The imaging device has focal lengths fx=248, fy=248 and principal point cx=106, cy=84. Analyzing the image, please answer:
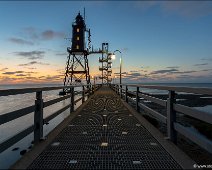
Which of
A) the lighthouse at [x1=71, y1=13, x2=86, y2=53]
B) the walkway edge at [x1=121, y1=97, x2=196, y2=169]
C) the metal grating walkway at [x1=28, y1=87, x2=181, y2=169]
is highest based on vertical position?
the lighthouse at [x1=71, y1=13, x2=86, y2=53]

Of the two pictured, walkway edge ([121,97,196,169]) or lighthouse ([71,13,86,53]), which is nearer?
walkway edge ([121,97,196,169])

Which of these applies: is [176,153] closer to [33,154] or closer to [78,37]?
[33,154]

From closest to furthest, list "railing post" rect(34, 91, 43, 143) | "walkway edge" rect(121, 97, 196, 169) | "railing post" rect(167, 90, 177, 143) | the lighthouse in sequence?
"walkway edge" rect(121, 97, 196, 169) < "railing post" rect(167, 90, 177, 143) < "railing post" rect(34, 91, 43, 143) < the lighthouse

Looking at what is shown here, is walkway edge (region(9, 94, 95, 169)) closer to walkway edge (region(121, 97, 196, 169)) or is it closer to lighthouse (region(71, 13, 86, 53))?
walkway edge (region(121, 97, 196, 169))

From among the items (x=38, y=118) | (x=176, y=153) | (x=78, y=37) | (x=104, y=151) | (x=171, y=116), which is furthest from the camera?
(x=78, y=37)

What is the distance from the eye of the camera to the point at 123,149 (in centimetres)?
511

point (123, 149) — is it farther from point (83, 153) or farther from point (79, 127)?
point (79, 127)

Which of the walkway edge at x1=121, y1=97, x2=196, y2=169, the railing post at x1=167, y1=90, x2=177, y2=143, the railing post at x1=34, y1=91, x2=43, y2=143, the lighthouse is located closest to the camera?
the walkway edge at x1=121, y1=97, x2=196, y2=169

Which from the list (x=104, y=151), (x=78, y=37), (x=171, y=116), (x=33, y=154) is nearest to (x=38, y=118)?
(x=33, y=154)

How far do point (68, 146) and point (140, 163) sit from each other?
1789 millimetres

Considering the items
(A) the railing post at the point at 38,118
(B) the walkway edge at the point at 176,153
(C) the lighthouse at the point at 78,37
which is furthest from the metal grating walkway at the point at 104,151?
(C) the lighthouse at the point at 78,37

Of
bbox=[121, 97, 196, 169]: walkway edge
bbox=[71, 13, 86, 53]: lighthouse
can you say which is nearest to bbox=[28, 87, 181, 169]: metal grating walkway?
bbox=[121, 97, 196, 169]: walkway edge

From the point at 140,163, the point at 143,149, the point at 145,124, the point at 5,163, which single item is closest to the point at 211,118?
the point at 140,163

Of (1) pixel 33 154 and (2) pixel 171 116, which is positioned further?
(2) pixel 171 116
